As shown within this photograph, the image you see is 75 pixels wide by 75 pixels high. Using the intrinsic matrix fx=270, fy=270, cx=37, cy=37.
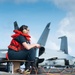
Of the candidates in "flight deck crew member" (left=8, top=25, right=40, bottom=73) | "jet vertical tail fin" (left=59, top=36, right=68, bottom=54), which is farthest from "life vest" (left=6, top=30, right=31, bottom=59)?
"jet vertical tail fin" (left=59, top=36, right=68, bottom=54)

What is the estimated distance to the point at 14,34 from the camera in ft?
15.8

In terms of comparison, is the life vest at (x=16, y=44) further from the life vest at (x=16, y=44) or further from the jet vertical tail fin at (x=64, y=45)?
the jet vertical tail fin at (x=64, y=45)

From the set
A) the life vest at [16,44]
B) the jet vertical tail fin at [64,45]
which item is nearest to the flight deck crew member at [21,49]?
the life vest at [16,44]

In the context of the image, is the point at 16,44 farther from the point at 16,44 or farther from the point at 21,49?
the point at 21,49

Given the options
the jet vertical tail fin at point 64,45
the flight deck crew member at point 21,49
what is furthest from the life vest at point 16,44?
the jet vertical tail fin at point 64,45

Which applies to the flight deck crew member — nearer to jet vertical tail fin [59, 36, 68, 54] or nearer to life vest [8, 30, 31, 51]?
life vest [8, 30, 31, 51]

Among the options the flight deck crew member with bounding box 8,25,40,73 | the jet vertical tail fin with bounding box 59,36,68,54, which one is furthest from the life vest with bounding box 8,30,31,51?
the jet vertical tail fin with bounding box 59,36,68,54

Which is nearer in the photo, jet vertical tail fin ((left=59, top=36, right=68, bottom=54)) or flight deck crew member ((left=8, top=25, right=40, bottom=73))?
flight deck crew member ((left=8, top=25, right=40, bottom=73))

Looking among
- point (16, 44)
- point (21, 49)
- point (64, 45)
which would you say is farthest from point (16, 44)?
point (64, 45)

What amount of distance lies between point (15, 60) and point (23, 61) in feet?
0.45

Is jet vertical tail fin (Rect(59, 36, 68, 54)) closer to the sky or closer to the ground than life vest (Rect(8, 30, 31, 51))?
closer to the sky

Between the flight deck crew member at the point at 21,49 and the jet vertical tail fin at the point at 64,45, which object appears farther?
the jet vertical tail fin at the point at 64,45

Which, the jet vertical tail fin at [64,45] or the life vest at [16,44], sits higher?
the jet vertical tail fin at [64,45]

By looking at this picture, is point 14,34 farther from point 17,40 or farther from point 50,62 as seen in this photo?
point 50,62
